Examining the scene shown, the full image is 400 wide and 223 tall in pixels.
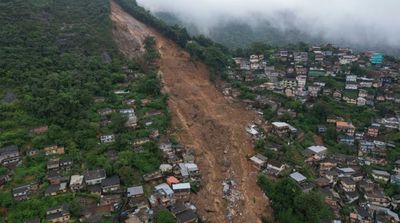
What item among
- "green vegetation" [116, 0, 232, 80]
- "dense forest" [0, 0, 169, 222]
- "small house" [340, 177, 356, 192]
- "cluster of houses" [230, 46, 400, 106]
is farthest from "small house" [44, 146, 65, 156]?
"small house" [340, 177, 356, 192]

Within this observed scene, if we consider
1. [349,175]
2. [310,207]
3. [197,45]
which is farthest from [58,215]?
[197,45]

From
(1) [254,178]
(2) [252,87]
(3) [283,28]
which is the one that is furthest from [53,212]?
(3) [283,28]

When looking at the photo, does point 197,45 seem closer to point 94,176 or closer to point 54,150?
point 54,150

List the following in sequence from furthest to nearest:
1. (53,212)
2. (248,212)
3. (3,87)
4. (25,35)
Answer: (25,35)
(3,87)
(248,212)
(53,212)

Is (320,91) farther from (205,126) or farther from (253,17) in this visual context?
(253,17)

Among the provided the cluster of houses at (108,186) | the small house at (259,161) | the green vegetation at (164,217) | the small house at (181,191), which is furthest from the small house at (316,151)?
the green vegetation at (164,217)

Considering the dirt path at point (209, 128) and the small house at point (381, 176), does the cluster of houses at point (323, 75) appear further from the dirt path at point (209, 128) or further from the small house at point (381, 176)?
the small house at point (381, 176)

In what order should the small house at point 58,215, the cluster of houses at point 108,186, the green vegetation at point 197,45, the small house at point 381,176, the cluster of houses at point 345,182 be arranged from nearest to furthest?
the small house at point 58,215 → the cluster of houses at point 108,186 → the cluster of houses at point 345,182 → the small house at point 381,176 → the green vegetation at point 197,45
